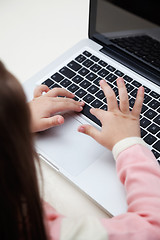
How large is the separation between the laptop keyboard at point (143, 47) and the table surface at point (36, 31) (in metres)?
0.17

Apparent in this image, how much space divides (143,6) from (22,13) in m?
0.42

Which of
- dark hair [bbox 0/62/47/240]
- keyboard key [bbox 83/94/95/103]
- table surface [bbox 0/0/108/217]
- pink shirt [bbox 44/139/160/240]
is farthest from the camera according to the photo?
table surface [bbox 0/0/108/217]

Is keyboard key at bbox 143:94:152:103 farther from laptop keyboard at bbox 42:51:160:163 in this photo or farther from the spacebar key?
the spacebar key

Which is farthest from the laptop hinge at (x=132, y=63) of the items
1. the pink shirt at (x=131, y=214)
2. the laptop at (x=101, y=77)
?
the pink shirt at (x=131, y=214)

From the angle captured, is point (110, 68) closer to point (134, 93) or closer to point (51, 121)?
point (134, 93)

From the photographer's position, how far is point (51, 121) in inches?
29.1

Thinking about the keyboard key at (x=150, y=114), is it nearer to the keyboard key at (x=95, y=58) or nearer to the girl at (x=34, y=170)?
the girl at (x=34, y=170)

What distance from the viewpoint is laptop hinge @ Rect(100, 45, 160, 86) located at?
2.67 feet

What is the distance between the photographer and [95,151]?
727mm

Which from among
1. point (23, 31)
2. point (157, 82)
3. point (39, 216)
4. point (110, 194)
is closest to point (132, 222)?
point (110, 194)

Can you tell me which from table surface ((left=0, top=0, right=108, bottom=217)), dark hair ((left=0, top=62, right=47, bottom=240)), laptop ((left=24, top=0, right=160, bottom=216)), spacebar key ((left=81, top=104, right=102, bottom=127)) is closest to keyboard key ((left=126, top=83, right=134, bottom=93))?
laptop ((left=24, top=0, right=160, bottom=216))

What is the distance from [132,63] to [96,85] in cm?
10

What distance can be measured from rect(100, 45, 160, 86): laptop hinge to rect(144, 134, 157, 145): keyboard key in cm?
14

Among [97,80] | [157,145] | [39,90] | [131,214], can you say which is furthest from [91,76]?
[131,214]
